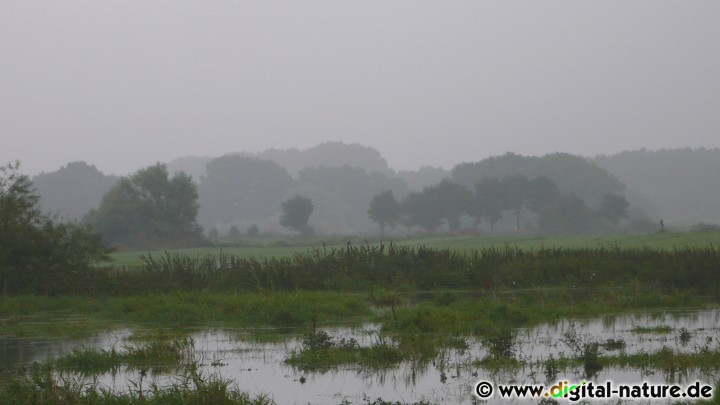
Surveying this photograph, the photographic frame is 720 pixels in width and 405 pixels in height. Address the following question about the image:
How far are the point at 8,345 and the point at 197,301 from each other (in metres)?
5.95

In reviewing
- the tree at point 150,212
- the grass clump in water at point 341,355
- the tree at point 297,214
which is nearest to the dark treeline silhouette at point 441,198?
the tree at point 150,212

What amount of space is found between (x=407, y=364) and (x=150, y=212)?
213 feet

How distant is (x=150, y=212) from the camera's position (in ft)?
248

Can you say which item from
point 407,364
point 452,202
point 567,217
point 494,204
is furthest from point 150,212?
point 407,364

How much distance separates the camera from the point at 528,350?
49.5ft

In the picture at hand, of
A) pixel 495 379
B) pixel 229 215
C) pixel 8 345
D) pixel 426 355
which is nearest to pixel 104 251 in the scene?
pixel 8 345

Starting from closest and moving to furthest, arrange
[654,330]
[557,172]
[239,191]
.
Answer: [654,330] → [557,172] → [239,191]

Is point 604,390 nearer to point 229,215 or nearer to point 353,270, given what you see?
point 353,270

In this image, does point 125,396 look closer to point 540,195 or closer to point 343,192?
point 540,195

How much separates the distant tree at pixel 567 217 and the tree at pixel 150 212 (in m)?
43.0

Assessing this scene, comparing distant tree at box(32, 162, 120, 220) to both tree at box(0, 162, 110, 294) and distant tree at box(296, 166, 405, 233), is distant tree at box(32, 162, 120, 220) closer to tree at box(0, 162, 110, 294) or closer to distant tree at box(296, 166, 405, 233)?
distant tree at box(296, 166, 405, 233)

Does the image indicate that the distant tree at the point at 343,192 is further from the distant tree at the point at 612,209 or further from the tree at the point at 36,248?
the tree at the point at 36,248

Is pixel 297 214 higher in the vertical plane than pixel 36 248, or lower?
higher

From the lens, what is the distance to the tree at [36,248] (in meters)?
26.0
